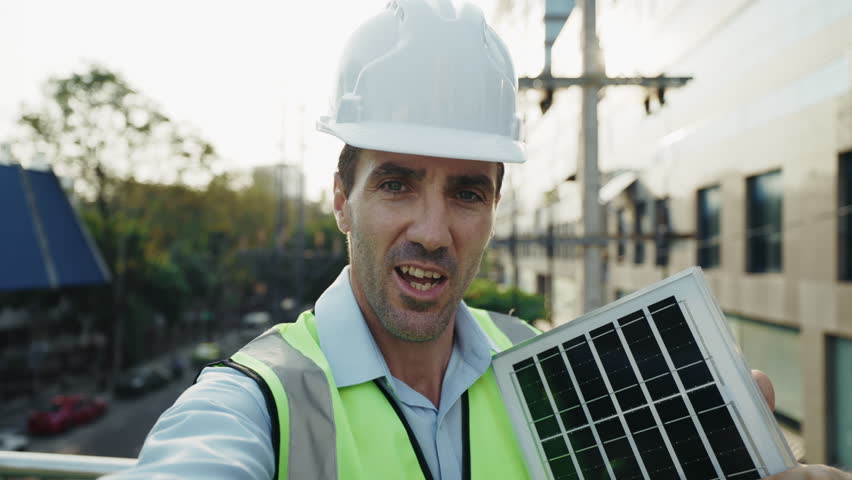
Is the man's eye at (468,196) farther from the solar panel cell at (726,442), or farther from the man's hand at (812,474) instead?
the man's hand at (812,474)

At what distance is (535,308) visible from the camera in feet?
18.2

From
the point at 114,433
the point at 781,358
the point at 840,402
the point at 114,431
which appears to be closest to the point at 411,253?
the point at 840,402

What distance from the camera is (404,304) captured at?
4.93 ft

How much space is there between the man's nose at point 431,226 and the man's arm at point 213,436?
519 mm

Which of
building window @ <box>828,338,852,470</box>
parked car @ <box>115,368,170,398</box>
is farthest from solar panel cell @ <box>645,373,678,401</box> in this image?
parked car @ <box>115,368,170,398</box>

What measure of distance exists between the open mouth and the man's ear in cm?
26

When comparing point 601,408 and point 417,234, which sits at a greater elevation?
point 417,234

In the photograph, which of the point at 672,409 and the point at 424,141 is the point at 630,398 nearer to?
the point at 672,409

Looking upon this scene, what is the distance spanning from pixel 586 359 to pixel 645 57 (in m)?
12.4

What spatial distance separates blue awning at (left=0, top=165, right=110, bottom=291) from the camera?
1668 cm

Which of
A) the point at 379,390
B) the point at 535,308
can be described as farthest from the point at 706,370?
the point at 535,308

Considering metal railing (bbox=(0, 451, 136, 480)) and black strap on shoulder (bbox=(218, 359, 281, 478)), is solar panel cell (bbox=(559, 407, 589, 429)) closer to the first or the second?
black strap on shoulder (bbox=(218, 359, 281, 478))

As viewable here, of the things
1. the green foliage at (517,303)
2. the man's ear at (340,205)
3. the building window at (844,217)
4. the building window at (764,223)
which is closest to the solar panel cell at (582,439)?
the man's ear at (340,205)

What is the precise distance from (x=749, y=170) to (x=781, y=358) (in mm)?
3331
